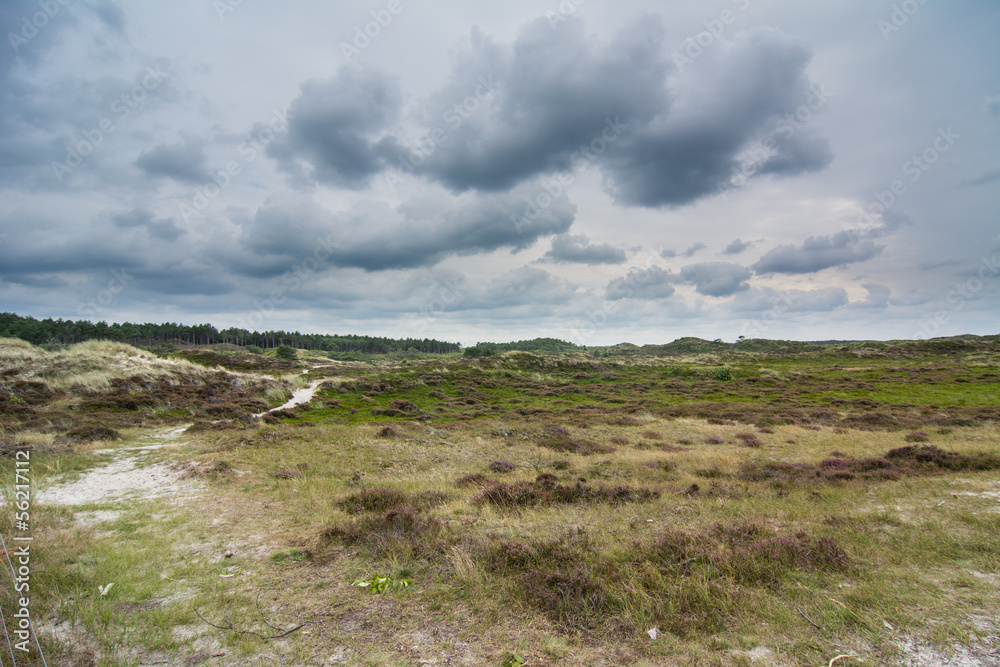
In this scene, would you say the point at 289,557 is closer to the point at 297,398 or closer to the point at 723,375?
the point at 297,398

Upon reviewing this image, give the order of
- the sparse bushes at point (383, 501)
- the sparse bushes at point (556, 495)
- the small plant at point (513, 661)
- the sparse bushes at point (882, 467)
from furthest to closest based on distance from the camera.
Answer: the sparse bushes at point (882, 467) < the sparse bushes at point (556, 495) < the sparse bushes at point (383, 501) < the small plant at point (513, 661)

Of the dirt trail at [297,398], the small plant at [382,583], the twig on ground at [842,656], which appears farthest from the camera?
the dirt trail at [297,398]

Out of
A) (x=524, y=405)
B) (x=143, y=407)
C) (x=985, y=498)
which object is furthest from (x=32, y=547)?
(x=524, y=405)


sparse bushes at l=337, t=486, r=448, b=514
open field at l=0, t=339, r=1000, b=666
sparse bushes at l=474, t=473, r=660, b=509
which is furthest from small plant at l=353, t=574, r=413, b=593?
sparse bushes at l=474, t=473, r=660, b=509

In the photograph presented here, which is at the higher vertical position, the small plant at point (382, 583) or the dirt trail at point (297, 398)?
the small plant at point (382, 583)

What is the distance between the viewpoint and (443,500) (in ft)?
38.1

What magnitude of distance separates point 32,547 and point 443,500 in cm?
867

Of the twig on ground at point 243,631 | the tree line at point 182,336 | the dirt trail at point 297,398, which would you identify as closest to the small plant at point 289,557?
the twig on ground at point 243,631

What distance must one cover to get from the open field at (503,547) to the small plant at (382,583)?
0.19ft

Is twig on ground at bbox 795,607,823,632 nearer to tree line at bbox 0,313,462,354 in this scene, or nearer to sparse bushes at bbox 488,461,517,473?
sparse bushes at bbox 488,461,517,473

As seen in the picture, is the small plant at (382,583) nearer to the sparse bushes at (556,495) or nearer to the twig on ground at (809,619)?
the sparse bushes at (556,495)

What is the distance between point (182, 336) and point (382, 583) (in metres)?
168

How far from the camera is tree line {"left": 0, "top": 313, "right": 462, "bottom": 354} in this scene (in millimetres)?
94656

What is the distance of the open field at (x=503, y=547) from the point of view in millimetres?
5141
